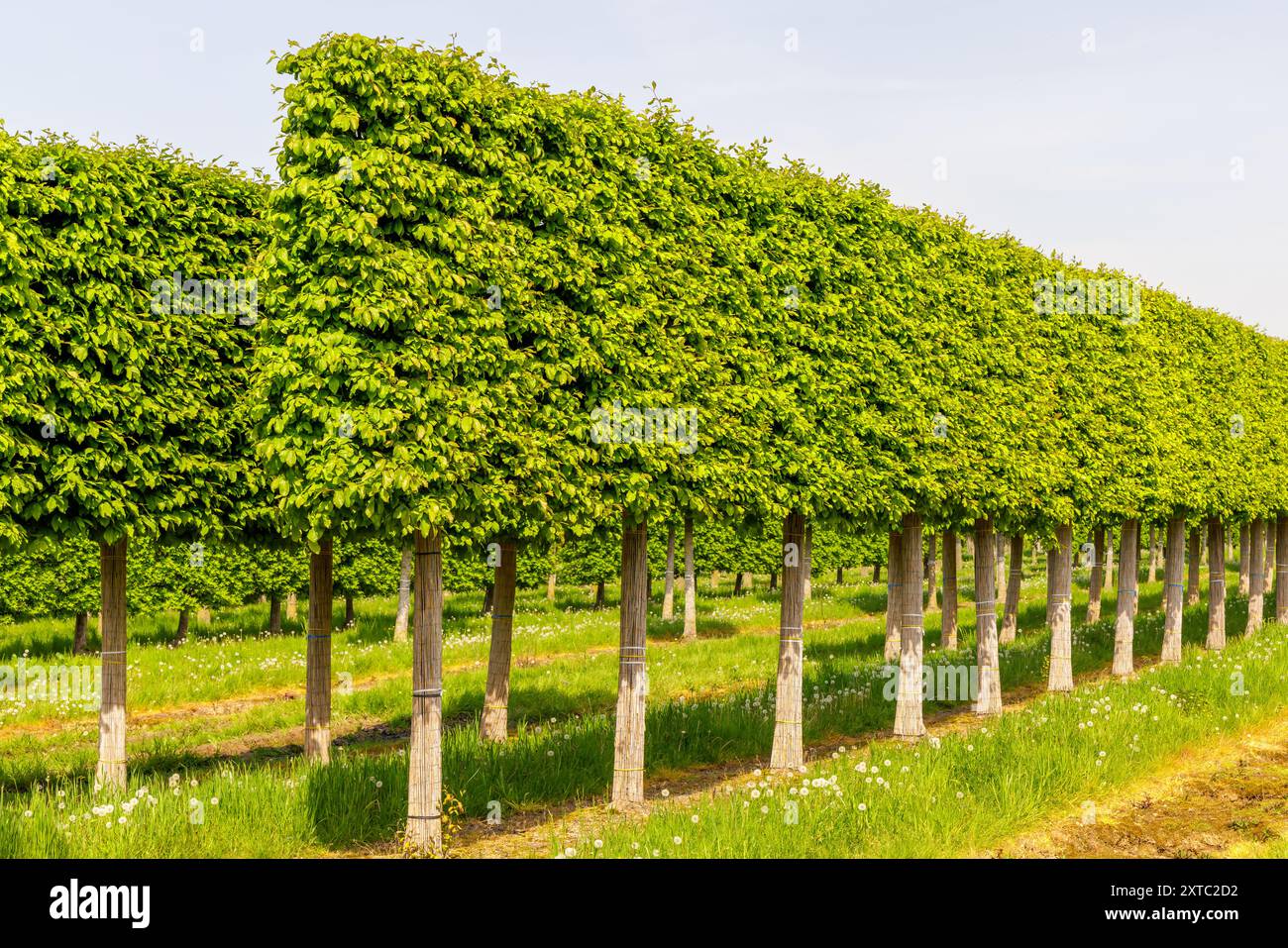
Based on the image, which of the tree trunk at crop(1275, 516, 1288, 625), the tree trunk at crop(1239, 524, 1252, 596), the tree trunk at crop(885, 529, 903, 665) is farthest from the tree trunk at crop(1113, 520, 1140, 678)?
the tree trunk at crop(1239, 524, 1252, 596)

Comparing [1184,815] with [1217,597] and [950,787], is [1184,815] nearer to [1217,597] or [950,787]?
[950,787]

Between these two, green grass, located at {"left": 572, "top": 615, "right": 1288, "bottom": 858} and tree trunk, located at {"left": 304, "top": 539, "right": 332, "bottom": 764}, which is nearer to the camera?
green grass, located at {"left": 572, "top": 615, "right": 1288, "bottom": 858}

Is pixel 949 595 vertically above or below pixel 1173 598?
below

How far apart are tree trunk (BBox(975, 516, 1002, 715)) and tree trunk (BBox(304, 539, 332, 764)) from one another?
12.0m

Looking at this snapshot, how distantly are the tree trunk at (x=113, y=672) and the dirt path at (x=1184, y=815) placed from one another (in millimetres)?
10779

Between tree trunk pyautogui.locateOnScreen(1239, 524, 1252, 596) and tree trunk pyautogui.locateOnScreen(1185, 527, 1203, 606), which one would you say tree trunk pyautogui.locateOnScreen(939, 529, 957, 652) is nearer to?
tree trunk pyautogui.locateOnScreen(1185, 527, 1203, 606)

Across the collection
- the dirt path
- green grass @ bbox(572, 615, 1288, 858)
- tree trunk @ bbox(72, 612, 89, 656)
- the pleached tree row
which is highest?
the pleached tree row

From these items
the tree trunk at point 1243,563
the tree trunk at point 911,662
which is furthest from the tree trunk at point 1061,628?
the tree trunk at point 1243,563

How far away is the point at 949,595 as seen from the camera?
27.5 m

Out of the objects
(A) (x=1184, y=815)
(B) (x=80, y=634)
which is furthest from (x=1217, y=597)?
(B) (x=80, y=634)

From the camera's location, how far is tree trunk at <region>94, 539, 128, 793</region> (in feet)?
42.0

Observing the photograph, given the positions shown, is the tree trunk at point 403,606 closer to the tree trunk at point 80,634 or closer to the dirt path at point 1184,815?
the tree trunk at point 80,634

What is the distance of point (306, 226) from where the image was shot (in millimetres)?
10109

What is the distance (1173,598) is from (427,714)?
22439 mm
